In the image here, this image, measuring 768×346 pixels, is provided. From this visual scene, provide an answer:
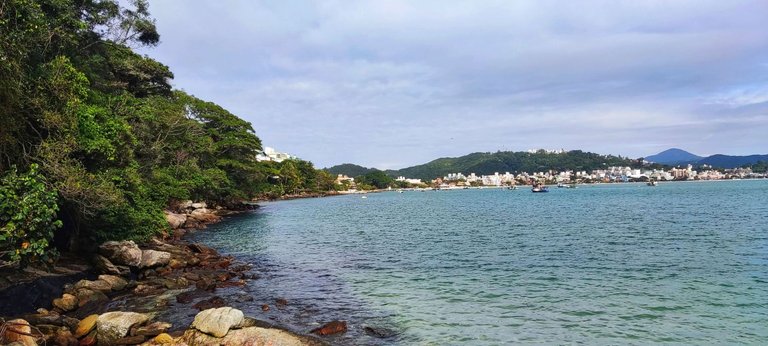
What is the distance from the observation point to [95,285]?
1605 cm

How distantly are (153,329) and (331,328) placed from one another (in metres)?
4.83

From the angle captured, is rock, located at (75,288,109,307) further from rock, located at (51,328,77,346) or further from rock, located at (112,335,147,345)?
rock, located at (112,335,147,345)

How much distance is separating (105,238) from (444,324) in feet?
54.8

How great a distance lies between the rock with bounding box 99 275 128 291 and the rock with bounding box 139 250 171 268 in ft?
7.21

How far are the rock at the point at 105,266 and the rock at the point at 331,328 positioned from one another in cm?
1093

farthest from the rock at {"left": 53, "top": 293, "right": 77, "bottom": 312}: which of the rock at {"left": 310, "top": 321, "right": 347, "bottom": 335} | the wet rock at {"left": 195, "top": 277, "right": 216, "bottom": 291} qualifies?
the rock at {"left": 310, "top": 321, "right": 347, "bottom": 335}

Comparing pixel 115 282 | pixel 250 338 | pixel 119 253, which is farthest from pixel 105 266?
pixel 250 338

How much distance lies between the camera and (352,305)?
15047 mm

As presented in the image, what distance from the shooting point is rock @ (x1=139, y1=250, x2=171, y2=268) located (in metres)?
19.7

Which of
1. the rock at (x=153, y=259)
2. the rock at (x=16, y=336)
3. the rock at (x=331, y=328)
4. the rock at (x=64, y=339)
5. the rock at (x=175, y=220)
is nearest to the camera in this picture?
the rock at (x=16, y=336)

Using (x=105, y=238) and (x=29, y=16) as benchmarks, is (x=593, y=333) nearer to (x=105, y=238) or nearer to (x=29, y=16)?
(x=29, y=16)

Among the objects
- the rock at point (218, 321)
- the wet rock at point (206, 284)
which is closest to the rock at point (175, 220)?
the wet rock at point (206, 284)

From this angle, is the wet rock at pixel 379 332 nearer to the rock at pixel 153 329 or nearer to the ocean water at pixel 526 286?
the ocean water at pixel 526 286

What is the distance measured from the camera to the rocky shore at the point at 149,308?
10742 mm
